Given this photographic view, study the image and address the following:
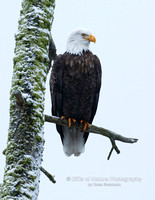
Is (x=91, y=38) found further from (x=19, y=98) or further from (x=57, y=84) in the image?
(x=19, y=98)

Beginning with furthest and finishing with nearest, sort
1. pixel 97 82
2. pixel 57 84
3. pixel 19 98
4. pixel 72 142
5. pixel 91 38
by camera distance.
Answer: pixel 72 142, pixel 91 38, pixel 97 82, pixel 57 84, pixel 19 98

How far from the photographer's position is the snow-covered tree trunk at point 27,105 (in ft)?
8.73

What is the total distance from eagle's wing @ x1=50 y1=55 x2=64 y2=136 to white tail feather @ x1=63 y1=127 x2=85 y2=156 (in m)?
0.59

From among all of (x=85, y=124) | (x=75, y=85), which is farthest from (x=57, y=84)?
(x=85, y=124)

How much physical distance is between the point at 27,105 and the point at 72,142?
3769mm

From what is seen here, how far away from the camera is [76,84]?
5789 millimetres

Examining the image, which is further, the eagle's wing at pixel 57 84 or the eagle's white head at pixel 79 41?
the eagle's white head at pixel 79 41

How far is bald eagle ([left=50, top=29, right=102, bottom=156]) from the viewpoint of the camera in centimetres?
581

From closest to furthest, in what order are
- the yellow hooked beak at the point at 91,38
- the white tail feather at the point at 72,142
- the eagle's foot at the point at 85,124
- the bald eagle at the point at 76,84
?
the eagle's foot at the point at 85,124, the bald eagle at the point at 76,84, the yellow hooked beak at the point at 91,38, the white tail feather at the point at 72,142

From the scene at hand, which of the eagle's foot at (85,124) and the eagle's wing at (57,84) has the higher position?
the eagle's wing at (57,84)

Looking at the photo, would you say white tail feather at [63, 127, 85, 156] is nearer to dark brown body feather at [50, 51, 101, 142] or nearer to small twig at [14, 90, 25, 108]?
dark brown body feather at [50, 51, 101, 142]

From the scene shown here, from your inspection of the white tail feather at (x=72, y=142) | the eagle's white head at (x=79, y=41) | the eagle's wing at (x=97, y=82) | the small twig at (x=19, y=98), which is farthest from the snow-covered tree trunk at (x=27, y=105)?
the white tail feather at (x=72, y=142)

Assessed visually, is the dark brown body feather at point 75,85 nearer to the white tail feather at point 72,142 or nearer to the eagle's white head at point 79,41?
the eagle's white head at point 79,41

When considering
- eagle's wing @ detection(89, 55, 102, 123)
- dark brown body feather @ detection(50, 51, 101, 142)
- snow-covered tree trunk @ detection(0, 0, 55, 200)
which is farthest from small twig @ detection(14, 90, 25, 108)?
eagle's wing @ detection(89, 55, 102, 123)
